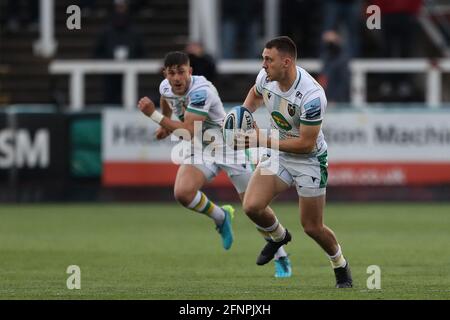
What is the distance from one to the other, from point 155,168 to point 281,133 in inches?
441

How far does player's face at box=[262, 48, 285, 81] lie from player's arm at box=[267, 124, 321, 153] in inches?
21.2

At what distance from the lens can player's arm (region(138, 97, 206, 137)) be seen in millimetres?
13745

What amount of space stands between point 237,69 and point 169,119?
38.4 feet

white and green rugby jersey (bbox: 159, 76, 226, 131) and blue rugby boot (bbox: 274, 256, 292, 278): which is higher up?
Result: white and green rugby jersey (bbox: 159, 76, 226, 131)

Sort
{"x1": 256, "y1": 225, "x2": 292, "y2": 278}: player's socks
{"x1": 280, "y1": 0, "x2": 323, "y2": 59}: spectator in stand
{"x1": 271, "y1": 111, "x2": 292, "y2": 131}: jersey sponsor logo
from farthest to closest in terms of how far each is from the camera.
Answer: {"x1": 280, "y1": 0, "x2": 323, "y2": 59}: spectator in stand < {"x1": 256, "y1": 225, "x2": 292, "y2": 278}: player's socks < {"x1": 271, "y1": 111, "x2": 292, "y2": 131}: jersey sponsor logo

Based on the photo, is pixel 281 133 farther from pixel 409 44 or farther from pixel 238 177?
pixel 409 44

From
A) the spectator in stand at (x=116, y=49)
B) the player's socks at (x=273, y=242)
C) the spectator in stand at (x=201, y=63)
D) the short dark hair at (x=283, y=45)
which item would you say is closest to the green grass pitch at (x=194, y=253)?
the player's socks at (x=273, y=242)

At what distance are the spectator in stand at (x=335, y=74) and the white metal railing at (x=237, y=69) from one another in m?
1.53

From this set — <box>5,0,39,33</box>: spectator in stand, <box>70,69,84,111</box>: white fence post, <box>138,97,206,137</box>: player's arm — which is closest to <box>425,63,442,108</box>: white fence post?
<box>70,69,84,111</box>: white fence post

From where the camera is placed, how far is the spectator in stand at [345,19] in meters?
25.8

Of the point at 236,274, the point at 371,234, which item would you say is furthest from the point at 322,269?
the point at 371,234

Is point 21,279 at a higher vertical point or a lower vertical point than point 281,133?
lower

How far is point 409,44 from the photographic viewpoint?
2767 centimetres

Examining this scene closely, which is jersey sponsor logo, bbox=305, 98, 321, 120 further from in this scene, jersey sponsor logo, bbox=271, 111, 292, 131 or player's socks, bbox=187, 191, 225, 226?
player's socks, bbox=187, 191, 225, 226
